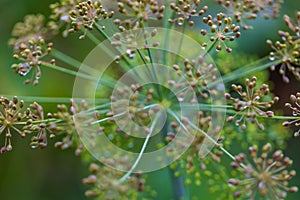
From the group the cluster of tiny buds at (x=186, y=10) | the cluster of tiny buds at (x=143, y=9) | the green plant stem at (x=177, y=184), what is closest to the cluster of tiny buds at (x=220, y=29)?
the cluster of tiny buds at (x=186, y=10)

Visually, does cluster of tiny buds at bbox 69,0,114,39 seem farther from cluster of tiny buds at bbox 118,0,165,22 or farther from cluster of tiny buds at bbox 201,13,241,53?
cluster of tiny buds at bbox 201,13,241,53

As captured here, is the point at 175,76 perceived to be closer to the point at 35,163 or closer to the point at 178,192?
the point at 178,192

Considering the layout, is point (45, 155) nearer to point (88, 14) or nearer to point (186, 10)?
point (88, 14)

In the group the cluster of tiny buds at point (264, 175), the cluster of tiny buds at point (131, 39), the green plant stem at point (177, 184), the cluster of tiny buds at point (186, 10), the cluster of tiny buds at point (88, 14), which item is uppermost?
the cluster of tiny buds at point (186, 10)

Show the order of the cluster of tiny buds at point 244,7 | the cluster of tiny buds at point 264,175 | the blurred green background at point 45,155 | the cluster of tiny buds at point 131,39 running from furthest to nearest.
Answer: the blurred green background at point 45,155 → the cluster of tiny buds at point 244,7 → the cluster of tiny buds at point 131,39 → the cluster of tiny buds at point 264,175

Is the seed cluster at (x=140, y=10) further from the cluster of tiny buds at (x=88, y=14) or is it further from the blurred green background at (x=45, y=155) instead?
the blurred green background at (x=45, y=155)

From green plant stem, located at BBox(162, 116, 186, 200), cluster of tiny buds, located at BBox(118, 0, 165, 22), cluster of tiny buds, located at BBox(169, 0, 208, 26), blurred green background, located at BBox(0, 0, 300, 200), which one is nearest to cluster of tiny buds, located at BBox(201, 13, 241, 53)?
cluster of tiny buds, located at BBox(169, 0, 208, 26)

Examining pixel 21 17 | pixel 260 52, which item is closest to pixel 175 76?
pixel 260 52
